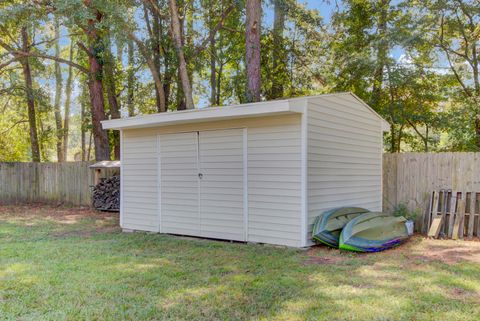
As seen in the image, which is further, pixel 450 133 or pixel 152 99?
pixel 152 99

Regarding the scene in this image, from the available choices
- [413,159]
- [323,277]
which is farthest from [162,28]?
[323,277]

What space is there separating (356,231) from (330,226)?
35 centimetres

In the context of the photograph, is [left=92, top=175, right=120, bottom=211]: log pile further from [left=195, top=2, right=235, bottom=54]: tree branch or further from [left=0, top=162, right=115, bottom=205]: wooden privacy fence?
[left=195, top=2, right=235, bottom=54]: tree branch

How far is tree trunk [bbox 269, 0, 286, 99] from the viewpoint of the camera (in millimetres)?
11375

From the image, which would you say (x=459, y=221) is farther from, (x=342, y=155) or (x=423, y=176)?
(x=342, y=155)

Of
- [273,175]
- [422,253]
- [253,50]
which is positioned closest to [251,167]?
[273,175]

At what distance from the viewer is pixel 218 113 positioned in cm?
559

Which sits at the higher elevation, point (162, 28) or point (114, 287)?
point (162, 28)

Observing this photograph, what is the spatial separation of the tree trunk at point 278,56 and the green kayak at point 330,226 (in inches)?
272

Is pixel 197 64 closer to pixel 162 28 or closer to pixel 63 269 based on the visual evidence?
pixel 162 28

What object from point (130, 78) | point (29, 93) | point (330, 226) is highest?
point (130, 78)

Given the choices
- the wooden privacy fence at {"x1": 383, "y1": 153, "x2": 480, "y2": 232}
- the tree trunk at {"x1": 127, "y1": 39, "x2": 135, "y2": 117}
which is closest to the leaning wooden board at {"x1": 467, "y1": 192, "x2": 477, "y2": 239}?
the wooden privacy fence at {"x1": 383, "y1": 153, "x2": 480, "y2": 232}

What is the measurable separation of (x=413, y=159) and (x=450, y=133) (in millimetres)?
3689

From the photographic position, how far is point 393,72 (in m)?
10.2
